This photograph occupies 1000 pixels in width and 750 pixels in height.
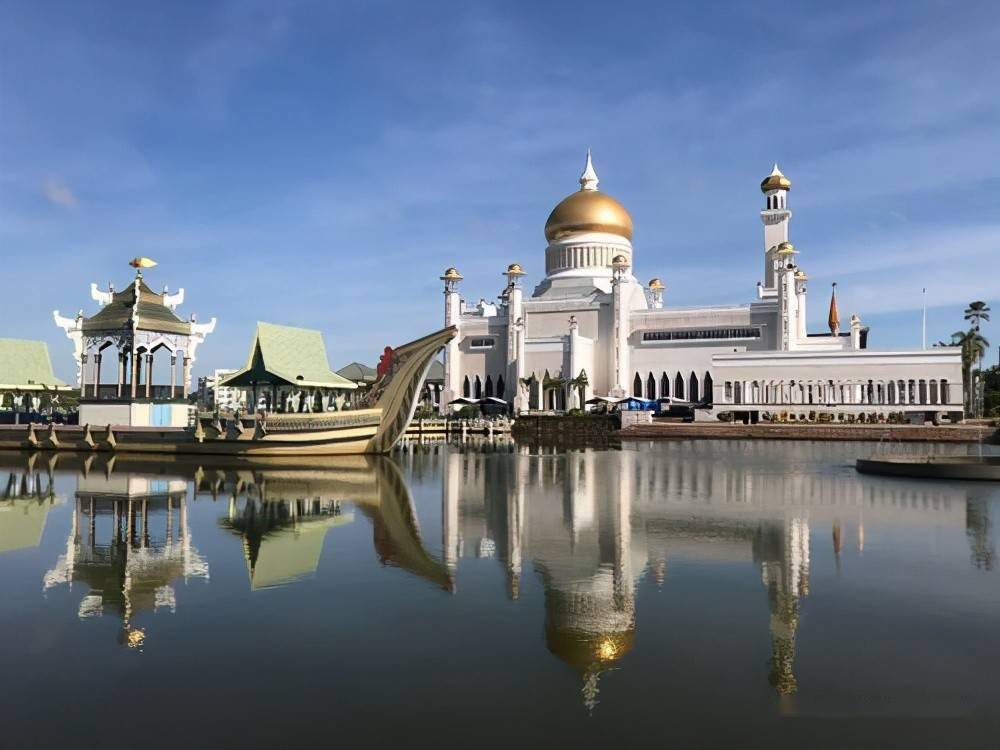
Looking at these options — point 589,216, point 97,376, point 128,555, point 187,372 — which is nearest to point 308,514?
point 128,555

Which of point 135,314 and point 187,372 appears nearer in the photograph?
point 135,314

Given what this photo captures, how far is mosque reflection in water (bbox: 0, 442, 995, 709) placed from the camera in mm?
8266

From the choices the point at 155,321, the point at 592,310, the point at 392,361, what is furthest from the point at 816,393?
the point at 155,321

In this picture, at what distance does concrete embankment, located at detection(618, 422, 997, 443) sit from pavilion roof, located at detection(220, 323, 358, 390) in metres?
17.0

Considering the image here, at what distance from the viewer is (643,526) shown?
13.0m

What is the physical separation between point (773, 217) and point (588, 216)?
44.1 feet

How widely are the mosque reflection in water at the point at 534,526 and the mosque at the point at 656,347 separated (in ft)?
87.7

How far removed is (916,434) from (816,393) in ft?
30.8

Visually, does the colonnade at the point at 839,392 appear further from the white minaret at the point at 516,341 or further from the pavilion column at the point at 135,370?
the pavilion column at the point at 135,370

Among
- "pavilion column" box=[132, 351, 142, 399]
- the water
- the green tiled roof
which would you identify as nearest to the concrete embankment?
"pavilion column" box=[132, 351, 142, 399]

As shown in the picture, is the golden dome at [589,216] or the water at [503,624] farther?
the golden dome at [589,216]

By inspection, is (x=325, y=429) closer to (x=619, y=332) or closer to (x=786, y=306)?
(x=619, y=332)

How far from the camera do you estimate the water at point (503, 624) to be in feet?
17.3

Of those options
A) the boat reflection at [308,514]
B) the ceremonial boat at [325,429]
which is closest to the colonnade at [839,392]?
the ceremonial boat at [325,429]
